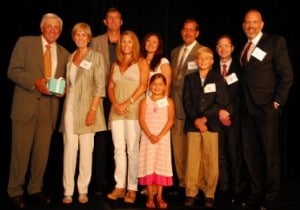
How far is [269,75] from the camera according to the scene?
373 cm

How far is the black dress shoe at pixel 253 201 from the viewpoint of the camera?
3723 mm

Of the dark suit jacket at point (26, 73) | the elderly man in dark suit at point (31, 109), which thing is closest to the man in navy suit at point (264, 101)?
the elderly man in dark suit at point (31, 109)

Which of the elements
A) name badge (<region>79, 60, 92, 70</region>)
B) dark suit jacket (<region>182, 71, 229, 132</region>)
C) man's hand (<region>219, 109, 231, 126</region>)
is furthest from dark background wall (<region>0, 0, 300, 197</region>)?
man's hand (<region>219, 109, 231, 126</region>)

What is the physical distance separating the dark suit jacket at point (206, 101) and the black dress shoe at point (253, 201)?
0.67m

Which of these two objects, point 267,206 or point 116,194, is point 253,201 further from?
point 116,194

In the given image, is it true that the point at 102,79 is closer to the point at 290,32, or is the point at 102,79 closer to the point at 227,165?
the point at 227,165

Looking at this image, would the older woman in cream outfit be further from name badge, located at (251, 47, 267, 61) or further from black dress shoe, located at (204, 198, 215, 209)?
name badge, located at (251, 47, 267, 61)

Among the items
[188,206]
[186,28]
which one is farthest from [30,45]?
[188,206]

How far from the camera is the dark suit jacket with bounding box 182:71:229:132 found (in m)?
3.75

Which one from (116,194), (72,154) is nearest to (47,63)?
(72,154)

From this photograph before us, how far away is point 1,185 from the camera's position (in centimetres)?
452

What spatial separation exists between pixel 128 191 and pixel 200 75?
1.22 metres

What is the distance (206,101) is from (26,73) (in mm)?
1562

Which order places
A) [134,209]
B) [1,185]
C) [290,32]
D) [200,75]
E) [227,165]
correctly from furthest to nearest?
[290,32]
[1,185]
[227,165]
[200,75]
[134,209]
